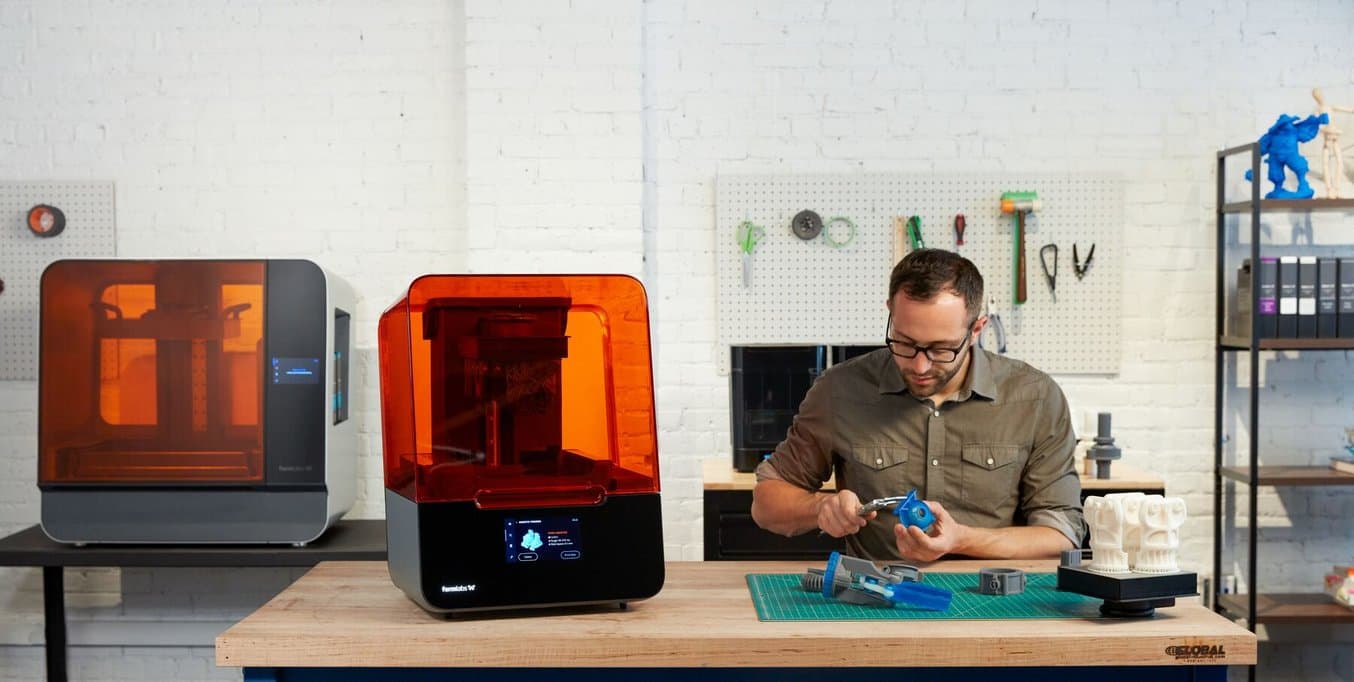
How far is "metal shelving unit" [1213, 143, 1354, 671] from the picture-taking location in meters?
3.58

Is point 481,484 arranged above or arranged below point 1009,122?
below

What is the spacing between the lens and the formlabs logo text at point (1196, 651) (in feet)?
5.28

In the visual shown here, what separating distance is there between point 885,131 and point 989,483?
6.34 feet

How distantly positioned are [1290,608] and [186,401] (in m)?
3.42

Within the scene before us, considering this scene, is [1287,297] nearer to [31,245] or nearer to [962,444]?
[962,444]

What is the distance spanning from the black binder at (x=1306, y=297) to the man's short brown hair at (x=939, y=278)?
1.88m

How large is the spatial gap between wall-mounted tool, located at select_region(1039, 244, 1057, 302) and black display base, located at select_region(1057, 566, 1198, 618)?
7.73 feet

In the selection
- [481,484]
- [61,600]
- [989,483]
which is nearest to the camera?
[481,484]

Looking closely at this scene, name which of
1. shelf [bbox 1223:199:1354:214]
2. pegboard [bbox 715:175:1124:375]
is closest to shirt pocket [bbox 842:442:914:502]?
pegboard [bbox 715:175:1124:375]

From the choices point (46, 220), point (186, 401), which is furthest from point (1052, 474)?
point (46, 220)

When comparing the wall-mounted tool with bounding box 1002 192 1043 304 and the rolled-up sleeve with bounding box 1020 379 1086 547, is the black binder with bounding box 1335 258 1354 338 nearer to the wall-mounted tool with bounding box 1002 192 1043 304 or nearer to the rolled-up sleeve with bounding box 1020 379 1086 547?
the wall-mounted tool with bounding box 1002 192 1043 304

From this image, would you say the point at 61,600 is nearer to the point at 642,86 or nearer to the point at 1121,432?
the point at 642,86

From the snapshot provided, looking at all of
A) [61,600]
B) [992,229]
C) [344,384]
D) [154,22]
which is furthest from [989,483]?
[154,22]

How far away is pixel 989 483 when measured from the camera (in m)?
2.34
